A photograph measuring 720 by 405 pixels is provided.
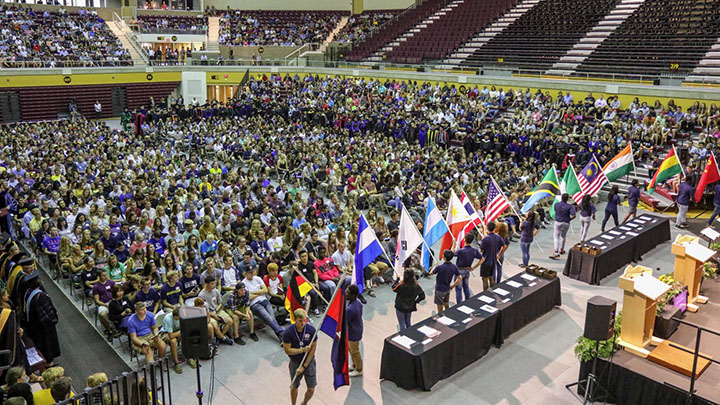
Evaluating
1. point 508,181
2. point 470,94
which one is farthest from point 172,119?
point 508,181

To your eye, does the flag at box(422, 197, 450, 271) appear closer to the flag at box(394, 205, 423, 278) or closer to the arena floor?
the flag at box(394, 205, 423, 278)

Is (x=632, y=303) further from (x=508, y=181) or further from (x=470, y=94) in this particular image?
(x=470, y=94)

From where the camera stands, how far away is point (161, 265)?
11.1 m

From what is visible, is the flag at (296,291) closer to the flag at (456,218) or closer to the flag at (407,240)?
the flag at (407,240)

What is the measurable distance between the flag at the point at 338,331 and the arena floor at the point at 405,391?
53 cm

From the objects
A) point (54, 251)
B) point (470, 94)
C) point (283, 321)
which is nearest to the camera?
point (283, 321)

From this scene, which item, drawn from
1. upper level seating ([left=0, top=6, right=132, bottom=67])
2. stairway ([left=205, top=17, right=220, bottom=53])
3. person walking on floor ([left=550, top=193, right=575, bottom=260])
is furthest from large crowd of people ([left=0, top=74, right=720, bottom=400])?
stairway ([left=205, top=17, right=220, bottom=53])

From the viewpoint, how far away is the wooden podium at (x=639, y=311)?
784 cm

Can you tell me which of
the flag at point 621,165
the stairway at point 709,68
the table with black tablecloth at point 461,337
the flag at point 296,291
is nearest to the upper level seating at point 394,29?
the stairway at point 709,68

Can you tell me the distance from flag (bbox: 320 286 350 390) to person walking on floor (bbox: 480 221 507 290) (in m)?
4.18

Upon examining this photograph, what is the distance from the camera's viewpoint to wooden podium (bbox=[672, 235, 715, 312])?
9.38 m

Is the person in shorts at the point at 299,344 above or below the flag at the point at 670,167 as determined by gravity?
below

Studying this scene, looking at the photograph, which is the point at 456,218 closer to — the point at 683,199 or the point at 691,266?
the point at 691,266

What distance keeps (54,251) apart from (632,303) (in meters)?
11.3
